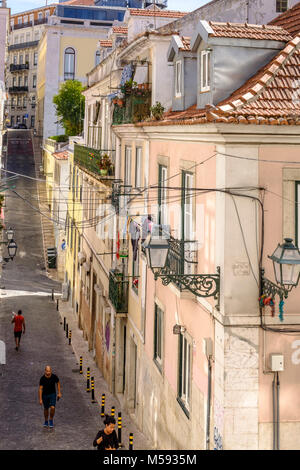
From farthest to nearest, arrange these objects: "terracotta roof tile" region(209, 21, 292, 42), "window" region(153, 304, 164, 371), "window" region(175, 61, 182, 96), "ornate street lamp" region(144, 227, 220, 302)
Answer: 1. "window" region(153, 304, 164, 371)
2. "window" region(175, 61, 182, 96)
3. "terracotta roof tile" region(209, 21, 292, 42)
4. "ornate street lamp" region(144, 227, 220, 302)

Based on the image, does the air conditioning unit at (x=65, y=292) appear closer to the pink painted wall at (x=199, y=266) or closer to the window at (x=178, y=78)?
the pink painted wall at (x=199, y=266)

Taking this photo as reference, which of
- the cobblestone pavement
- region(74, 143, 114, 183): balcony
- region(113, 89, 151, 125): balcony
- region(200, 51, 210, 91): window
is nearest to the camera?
region(200, 51, 210, 91): window

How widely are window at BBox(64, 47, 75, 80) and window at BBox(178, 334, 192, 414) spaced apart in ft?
192

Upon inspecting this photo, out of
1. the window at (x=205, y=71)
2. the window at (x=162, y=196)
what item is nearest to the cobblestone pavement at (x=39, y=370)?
the window at (x=162, y=196)

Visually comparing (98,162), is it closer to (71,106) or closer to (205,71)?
(205,71)

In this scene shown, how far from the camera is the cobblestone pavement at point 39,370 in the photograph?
50.6ft

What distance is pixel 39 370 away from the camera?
21.9 meters

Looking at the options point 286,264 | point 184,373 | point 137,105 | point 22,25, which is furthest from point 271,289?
point 22,25

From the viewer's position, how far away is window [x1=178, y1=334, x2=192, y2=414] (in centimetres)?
1155

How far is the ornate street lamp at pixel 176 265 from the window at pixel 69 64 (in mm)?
58484

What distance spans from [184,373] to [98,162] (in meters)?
11.0

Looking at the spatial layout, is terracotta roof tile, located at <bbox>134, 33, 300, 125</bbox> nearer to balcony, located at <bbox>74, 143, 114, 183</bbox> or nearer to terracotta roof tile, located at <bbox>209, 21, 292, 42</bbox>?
terracotta roof tile, located at <bbox>209, 21, 292, 42</bbox>

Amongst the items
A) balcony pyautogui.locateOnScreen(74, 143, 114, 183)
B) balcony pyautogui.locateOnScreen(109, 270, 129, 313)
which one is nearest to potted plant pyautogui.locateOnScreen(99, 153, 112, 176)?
balcony pyautogui.locateOnScreen(74, 143, 114, 183)

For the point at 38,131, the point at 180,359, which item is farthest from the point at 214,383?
the point at 38,131
